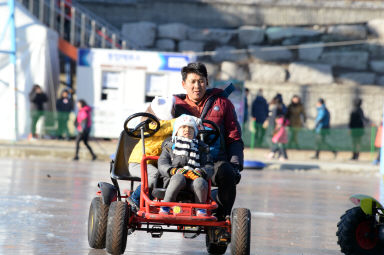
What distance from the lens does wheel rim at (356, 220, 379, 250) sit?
28.3ft

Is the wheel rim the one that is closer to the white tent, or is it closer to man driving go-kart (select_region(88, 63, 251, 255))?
man driving go-kart (select_region(88, 63, 251, 255))

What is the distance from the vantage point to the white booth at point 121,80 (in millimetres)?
27312

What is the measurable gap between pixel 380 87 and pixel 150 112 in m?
25.8

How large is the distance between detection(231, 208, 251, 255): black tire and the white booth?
19.5 metres

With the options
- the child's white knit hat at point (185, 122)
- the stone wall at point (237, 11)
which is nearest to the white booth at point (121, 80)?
the stone wall at point (237, 11)

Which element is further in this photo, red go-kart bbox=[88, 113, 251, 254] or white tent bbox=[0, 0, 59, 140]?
white tent bbox=[0, 0, 59, 140]

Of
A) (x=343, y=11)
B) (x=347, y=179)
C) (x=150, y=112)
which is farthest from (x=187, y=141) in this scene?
(x=343, y=11)

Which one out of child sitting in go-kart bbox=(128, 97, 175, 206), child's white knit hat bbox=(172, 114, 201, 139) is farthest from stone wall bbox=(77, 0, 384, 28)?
child's white knit hat bbox=(172, 114, 201, 139)

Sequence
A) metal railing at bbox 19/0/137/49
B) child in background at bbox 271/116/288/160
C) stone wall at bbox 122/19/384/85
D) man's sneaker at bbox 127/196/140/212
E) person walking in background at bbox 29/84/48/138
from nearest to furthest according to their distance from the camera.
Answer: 1. man's sneaker at bbox 127/196/140/212
2. child in background at bbox 271/116/288/160
3. person walking in background at bbox 29/84/48/138
4. metal railing at bbox 19/0/137/49
5. stone wall at bbox 122/19/384/85

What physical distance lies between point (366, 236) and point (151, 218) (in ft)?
7.16

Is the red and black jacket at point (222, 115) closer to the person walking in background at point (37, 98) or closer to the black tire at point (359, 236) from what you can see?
the black tire at point (359, 236)

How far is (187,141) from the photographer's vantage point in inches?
312

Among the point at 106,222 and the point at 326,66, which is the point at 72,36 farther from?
the point at 106,222

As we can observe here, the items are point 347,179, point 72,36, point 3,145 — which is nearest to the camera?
point 347,179
